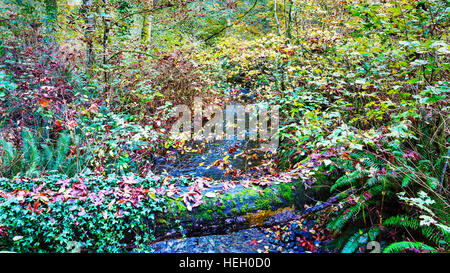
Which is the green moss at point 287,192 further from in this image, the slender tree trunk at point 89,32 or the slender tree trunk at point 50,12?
the slender tree trunk at point 50,12

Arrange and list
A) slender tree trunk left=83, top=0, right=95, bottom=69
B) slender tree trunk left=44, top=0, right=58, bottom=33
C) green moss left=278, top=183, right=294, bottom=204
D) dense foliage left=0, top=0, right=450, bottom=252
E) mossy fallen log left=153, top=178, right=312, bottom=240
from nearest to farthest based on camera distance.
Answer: dense foliage left=0, top=0, right=450, bottom=252 → mossy fallen log left=153, top=178, right=312, bottom=240 → green moss left=278, top=183, right=294, bottom=204 → slender tree trunk left=83, top=0, right=95, bottom=69 → slender tree trunk left=44, top=0, right=58, bottom=33

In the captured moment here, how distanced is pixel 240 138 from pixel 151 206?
506cm

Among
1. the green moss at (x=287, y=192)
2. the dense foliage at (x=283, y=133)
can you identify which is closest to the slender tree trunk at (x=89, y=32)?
the dense foliage at (x=283, y=133)

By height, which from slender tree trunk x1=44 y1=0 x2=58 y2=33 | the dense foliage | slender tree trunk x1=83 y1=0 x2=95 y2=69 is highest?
slender tree trunk x1=44 y1=0 x2=58 y2=33

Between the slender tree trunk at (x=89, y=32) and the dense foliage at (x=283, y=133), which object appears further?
the slender tree trunk at (x=89, y=32)

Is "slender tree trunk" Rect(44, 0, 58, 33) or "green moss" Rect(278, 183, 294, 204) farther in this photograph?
"slender tree trunk" Rect(44, 0, 58, 33)

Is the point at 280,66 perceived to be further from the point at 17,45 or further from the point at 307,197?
the point at 17,45

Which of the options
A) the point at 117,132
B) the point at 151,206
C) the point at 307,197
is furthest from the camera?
the point at 117,132

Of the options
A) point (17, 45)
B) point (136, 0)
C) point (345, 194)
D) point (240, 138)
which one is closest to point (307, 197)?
point (345, 194)

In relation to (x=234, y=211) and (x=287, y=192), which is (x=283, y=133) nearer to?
(x=287, y=192)

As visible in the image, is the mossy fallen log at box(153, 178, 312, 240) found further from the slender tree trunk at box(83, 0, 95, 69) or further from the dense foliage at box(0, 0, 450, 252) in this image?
the slender tree trunk at box(83, 0, 95, 69)

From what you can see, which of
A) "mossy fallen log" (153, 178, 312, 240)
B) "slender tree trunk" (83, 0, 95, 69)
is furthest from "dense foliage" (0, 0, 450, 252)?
"mossy fallen log" (153, 178, 312, 240)

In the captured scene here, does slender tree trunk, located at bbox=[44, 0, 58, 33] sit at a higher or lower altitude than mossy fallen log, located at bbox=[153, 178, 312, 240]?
higher
